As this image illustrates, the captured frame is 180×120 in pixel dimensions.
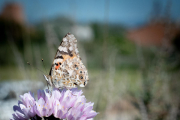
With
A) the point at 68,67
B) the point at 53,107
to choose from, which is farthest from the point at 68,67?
the point at 53,107

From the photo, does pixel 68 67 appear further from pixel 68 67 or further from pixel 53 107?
pixel 53 107

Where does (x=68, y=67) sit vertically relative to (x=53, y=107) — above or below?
above

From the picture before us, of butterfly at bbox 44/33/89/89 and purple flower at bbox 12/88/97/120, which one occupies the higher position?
butterfly at bbox 44/33/89/89

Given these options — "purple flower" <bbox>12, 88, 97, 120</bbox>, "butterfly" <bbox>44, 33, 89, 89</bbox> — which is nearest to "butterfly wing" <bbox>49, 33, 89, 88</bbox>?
"butterfly" <bbox>44, 33, 89, 89</bbox>

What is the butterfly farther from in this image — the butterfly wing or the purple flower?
the purple flower

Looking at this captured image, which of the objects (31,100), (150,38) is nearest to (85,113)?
(31,100)

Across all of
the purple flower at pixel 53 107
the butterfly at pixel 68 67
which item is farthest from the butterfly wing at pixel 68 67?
the purple flower at pixel 53 107

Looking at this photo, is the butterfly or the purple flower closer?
the purple flower
